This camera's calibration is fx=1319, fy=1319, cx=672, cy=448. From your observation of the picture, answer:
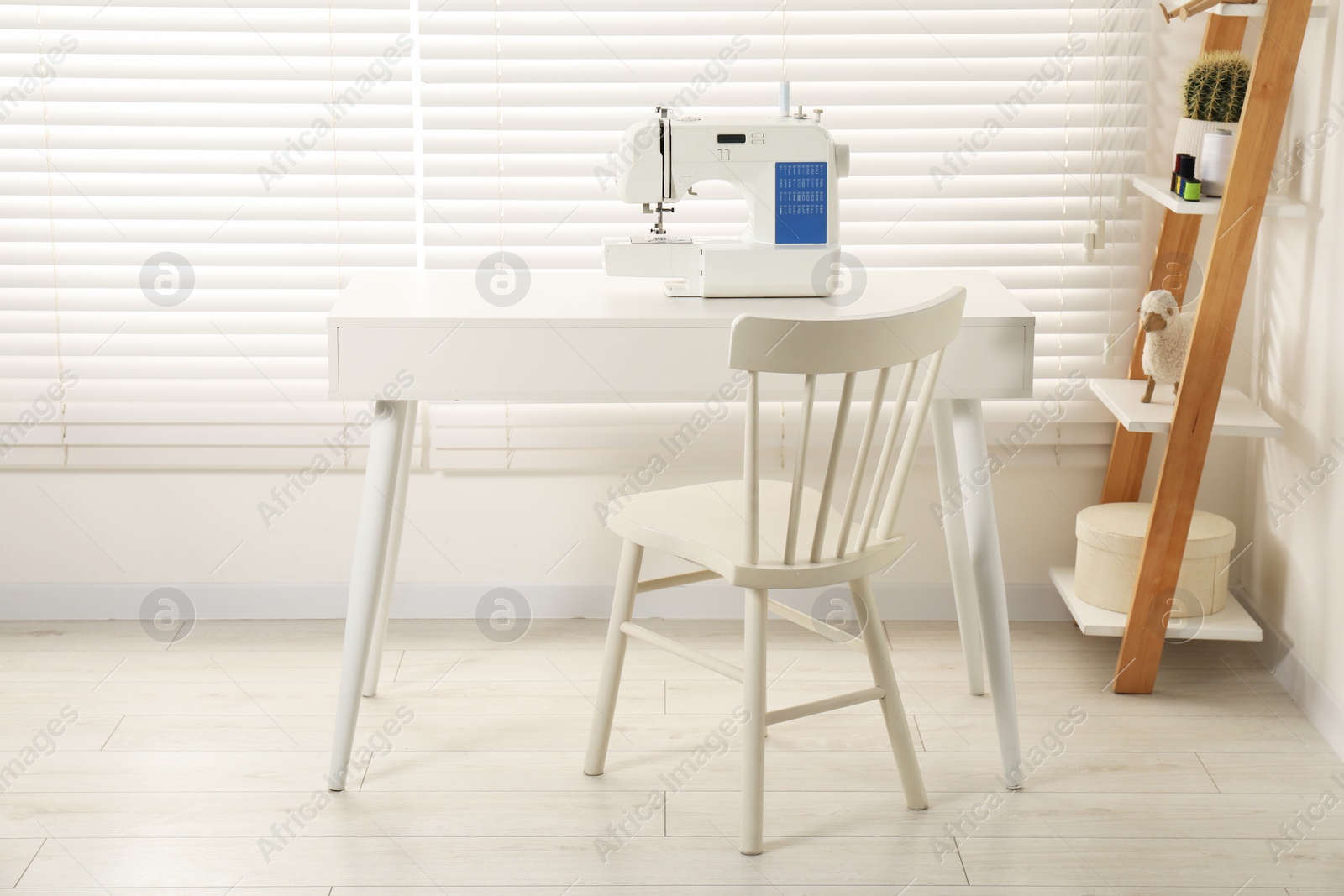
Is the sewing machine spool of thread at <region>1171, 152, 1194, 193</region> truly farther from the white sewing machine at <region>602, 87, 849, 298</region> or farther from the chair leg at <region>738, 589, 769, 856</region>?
the chair leg at <region>738, 589, 769, 856</region>

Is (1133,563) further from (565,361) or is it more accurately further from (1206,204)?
(565,361)

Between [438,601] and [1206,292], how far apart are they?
65.9 inches

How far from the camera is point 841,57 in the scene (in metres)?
2.68

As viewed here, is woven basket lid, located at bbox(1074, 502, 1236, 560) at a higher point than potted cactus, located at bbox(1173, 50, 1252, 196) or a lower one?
lower

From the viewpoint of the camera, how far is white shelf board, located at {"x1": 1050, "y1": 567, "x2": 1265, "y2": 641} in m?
2.46

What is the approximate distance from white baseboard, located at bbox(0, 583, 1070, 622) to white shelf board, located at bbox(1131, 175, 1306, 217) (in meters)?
0.88

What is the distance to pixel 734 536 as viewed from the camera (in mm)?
2018

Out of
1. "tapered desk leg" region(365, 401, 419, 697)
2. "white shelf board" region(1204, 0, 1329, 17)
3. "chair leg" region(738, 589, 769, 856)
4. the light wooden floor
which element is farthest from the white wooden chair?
"white shelf board" region(1204, 0, 1329, 17)

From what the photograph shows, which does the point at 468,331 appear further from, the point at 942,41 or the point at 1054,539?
the point at 1054,539

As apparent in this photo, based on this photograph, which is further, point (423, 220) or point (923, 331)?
point (423, 220)

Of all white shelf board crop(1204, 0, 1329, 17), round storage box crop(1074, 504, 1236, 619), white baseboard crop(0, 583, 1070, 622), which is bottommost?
white baseboard crop(0, 583, 1070, 622)

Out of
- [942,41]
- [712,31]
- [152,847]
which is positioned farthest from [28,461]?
[942,41]

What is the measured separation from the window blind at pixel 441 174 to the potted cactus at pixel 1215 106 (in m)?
0.27

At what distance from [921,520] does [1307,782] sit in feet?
3.08
